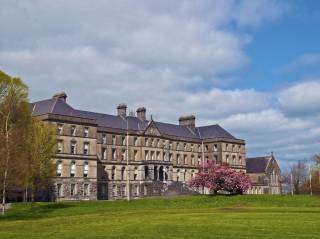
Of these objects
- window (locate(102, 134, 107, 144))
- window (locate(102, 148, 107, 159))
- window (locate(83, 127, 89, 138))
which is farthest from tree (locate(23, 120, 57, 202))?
window (locate(102, 134, 107, 144))

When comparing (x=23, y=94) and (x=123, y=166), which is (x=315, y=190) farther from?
(x=23, y=94)

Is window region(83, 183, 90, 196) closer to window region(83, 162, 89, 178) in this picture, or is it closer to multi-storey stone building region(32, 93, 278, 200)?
multi-storey stone building region(32, 93, 278, 200)

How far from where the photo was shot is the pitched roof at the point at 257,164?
4924 inches

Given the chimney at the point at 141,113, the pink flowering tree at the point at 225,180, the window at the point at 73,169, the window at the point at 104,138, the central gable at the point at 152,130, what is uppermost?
the chimney at the point at 141,113

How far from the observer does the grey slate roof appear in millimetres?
80750

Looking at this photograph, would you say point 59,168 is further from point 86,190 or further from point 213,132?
point 213,132

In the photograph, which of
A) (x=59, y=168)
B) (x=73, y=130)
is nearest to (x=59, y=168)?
(x=59, y=168)

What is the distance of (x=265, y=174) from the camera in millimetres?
123312

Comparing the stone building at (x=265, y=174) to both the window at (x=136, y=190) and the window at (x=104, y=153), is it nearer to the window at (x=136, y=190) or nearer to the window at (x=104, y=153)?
the window at (x=136, y=190)

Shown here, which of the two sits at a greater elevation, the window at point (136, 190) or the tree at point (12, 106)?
the tree at point (12, 106)

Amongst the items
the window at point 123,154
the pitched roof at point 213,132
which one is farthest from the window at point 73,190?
the pitched roof at point 213,132

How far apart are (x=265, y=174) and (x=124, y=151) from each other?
45.0 meters

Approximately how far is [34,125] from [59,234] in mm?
36464

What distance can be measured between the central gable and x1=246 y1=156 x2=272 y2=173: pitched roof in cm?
3649
